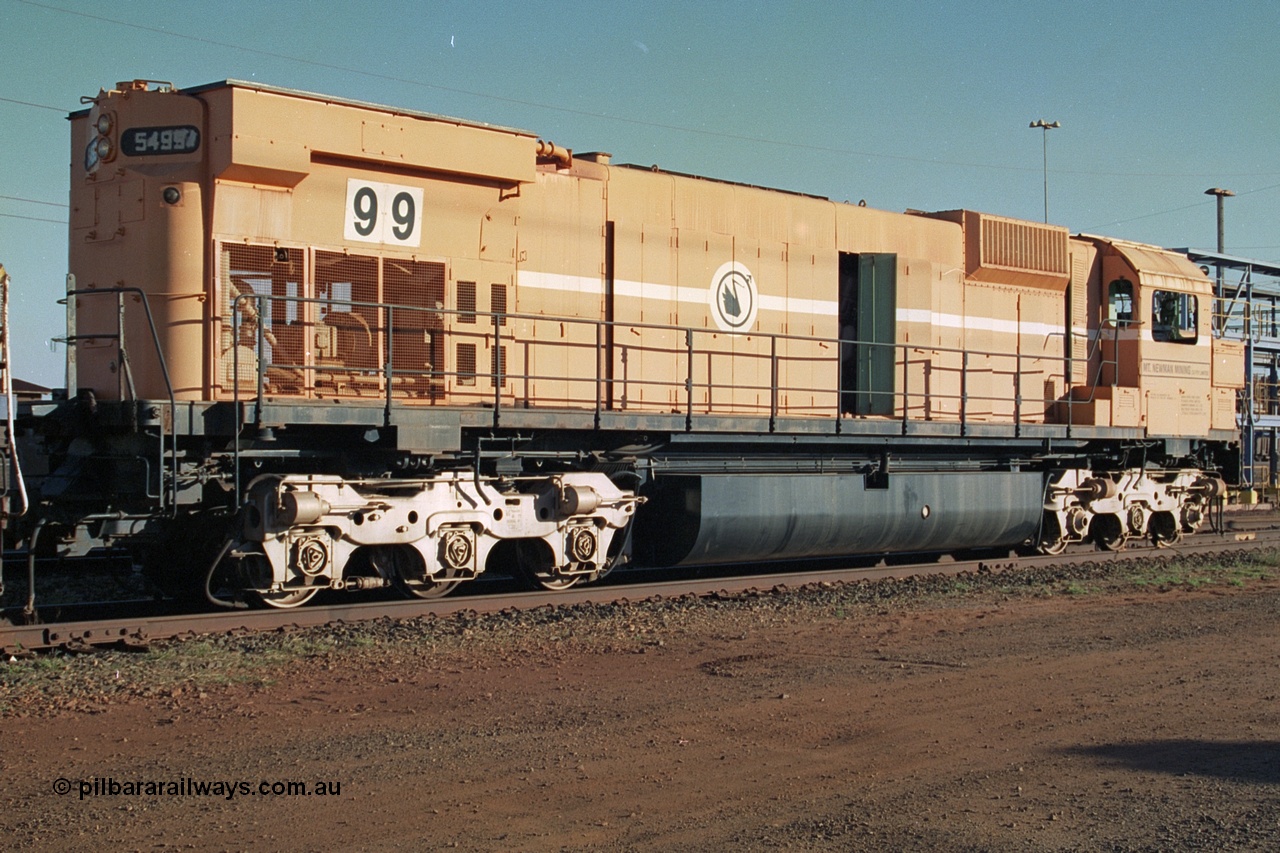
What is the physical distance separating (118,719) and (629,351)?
24.6 feet

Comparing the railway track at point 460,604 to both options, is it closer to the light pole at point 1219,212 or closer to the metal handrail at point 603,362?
the metal handrail at point 603,362

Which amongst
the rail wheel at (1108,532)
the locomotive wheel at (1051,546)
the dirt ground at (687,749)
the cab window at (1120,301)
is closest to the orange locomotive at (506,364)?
the locomotive wheel at (1051,546)

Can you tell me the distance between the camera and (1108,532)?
18.2m

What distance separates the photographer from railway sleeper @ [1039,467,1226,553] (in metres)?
17.2

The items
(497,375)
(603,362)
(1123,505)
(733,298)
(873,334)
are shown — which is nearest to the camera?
(497,375)

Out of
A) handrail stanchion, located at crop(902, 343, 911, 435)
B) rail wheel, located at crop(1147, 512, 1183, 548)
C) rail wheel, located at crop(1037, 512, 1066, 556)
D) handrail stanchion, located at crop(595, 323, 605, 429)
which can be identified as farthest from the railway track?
handrail stanchion, located at crop(902, 343, 911, 435)

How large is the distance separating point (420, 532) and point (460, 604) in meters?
0.73

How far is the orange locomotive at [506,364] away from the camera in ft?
34.3

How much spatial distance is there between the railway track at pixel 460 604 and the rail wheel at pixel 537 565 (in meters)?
0.24

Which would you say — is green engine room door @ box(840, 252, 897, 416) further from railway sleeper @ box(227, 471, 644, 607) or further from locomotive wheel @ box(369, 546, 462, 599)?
locomotive wheel @ box(369, 546, 462, 599)

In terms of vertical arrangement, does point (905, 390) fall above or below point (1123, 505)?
Result: above

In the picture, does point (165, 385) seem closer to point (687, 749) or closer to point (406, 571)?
point (406, 571)

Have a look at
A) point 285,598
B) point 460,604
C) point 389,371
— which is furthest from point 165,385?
point 460,604

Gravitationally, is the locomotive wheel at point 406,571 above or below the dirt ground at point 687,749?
above
